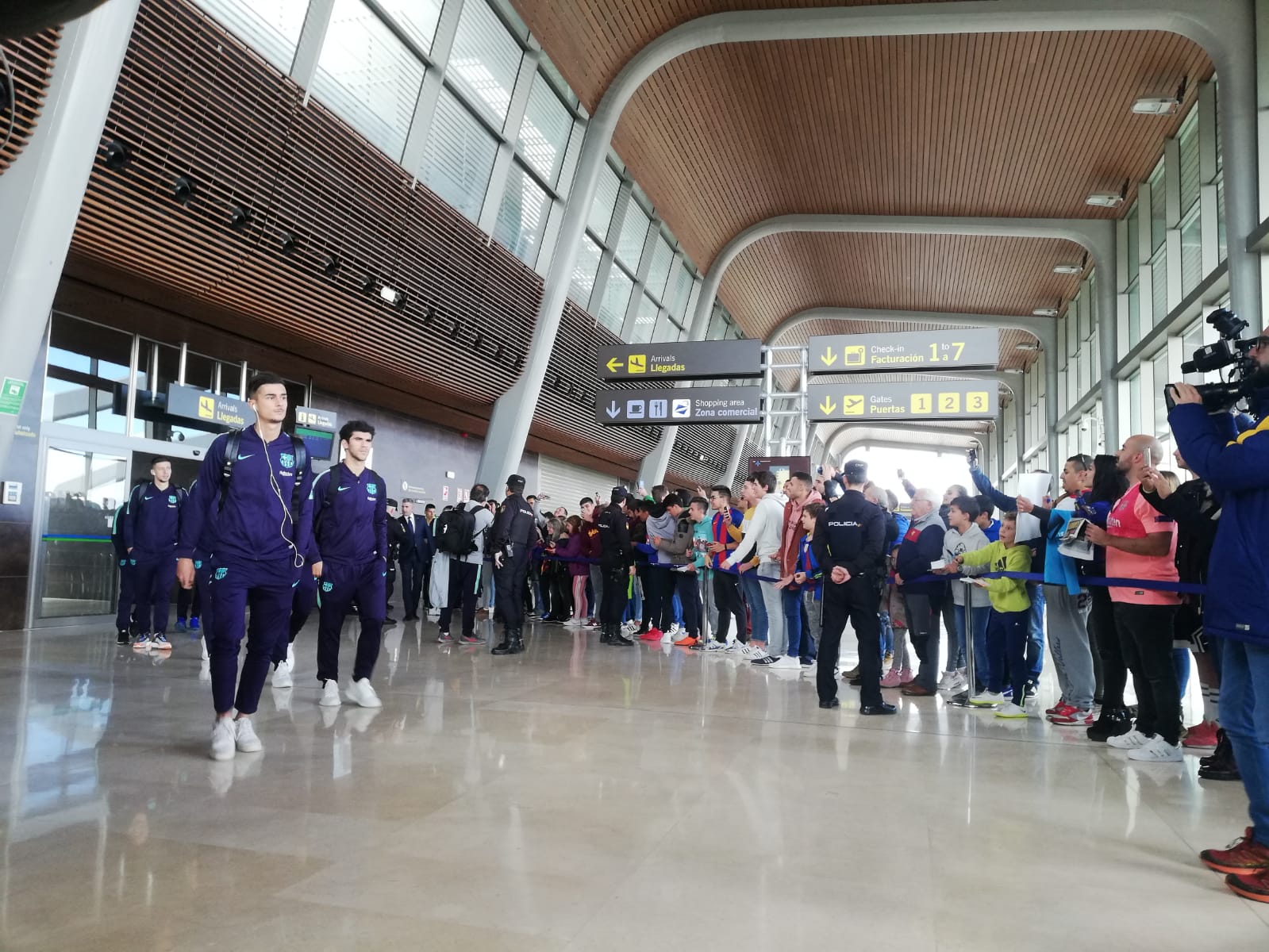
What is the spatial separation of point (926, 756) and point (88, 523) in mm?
10745

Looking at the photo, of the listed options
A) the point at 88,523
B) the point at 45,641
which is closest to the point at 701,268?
the point at 88,523

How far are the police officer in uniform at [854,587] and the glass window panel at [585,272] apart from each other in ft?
39.8

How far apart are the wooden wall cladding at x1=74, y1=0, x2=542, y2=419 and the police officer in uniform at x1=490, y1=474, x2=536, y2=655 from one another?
14.1 feet

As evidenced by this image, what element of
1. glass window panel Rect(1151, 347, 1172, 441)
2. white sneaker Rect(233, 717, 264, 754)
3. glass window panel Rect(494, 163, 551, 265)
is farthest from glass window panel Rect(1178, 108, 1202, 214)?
white sneaker Rect(233, 717, 264, 754)

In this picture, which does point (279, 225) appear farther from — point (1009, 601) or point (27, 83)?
point (1009, 601)

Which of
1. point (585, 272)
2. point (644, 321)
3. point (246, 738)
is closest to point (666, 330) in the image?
point (644, 321)

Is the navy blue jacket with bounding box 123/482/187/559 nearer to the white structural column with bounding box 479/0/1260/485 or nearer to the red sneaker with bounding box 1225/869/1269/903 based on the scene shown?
the white structural column with bounding box 479/0/1260/485

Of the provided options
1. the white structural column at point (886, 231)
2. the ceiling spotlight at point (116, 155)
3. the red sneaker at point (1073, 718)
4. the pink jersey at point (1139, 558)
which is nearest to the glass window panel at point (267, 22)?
the ceiling spotlight at point (116, 155)

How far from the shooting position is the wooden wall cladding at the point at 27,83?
6625mm

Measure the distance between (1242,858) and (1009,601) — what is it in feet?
11.4

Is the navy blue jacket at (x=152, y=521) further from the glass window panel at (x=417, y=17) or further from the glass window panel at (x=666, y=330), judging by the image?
the glass window panel at (x=666, y=330)

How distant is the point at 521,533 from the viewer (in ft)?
30.0

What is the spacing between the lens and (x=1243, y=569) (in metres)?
3.02

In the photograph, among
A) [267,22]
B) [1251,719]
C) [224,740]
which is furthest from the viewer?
[267,22]
